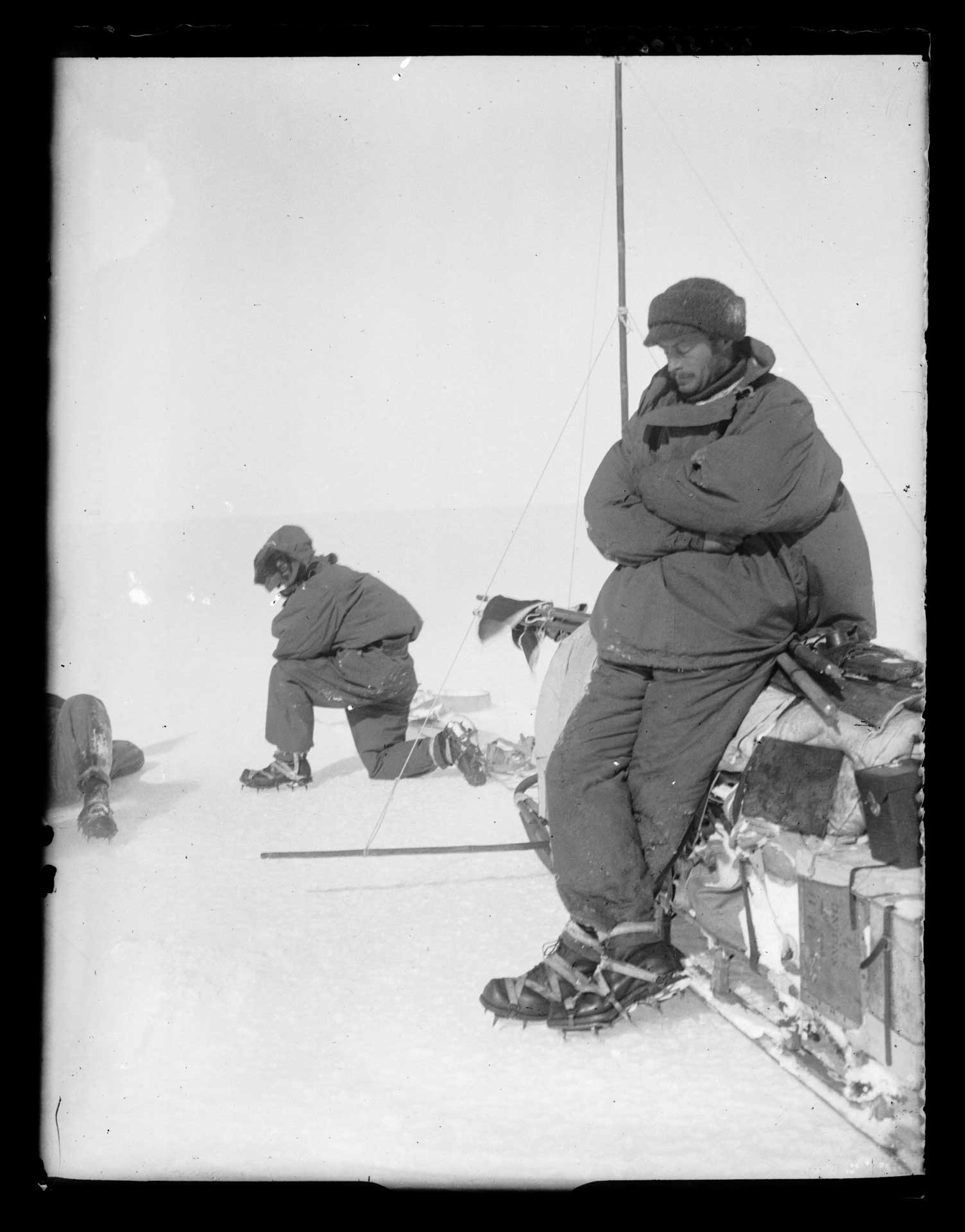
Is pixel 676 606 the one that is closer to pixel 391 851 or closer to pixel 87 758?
pixel 391 851

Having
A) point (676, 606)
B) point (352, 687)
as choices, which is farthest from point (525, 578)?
point (352, 687)

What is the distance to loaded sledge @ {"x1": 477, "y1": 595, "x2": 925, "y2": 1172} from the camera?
2242 millimetres

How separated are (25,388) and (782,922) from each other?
2.31 meters

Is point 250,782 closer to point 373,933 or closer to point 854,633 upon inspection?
point 373,933

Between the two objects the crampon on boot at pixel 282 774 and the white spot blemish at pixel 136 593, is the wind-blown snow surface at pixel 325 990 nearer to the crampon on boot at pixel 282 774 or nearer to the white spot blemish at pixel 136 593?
the white spot blemish at pixel 136 593

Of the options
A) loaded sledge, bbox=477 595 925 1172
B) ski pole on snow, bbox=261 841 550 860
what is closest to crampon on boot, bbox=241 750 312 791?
ski pole on snow, bbox=261 841 550 860

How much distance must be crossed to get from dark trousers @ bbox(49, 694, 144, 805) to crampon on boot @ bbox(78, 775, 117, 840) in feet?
0.20

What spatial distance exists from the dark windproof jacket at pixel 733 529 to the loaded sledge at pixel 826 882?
13cm

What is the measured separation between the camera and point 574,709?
2805mm

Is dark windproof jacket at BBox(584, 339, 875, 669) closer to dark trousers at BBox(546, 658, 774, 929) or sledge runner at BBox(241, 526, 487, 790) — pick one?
dark trousers at BBox(546, 658, 774, 929)

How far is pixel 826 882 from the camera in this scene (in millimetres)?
2307

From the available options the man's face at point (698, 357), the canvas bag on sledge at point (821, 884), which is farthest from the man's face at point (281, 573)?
the man's face at point (698, 357)

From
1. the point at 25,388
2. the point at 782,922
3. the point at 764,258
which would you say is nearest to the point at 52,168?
the point at 25,388

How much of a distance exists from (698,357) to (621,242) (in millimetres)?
454
